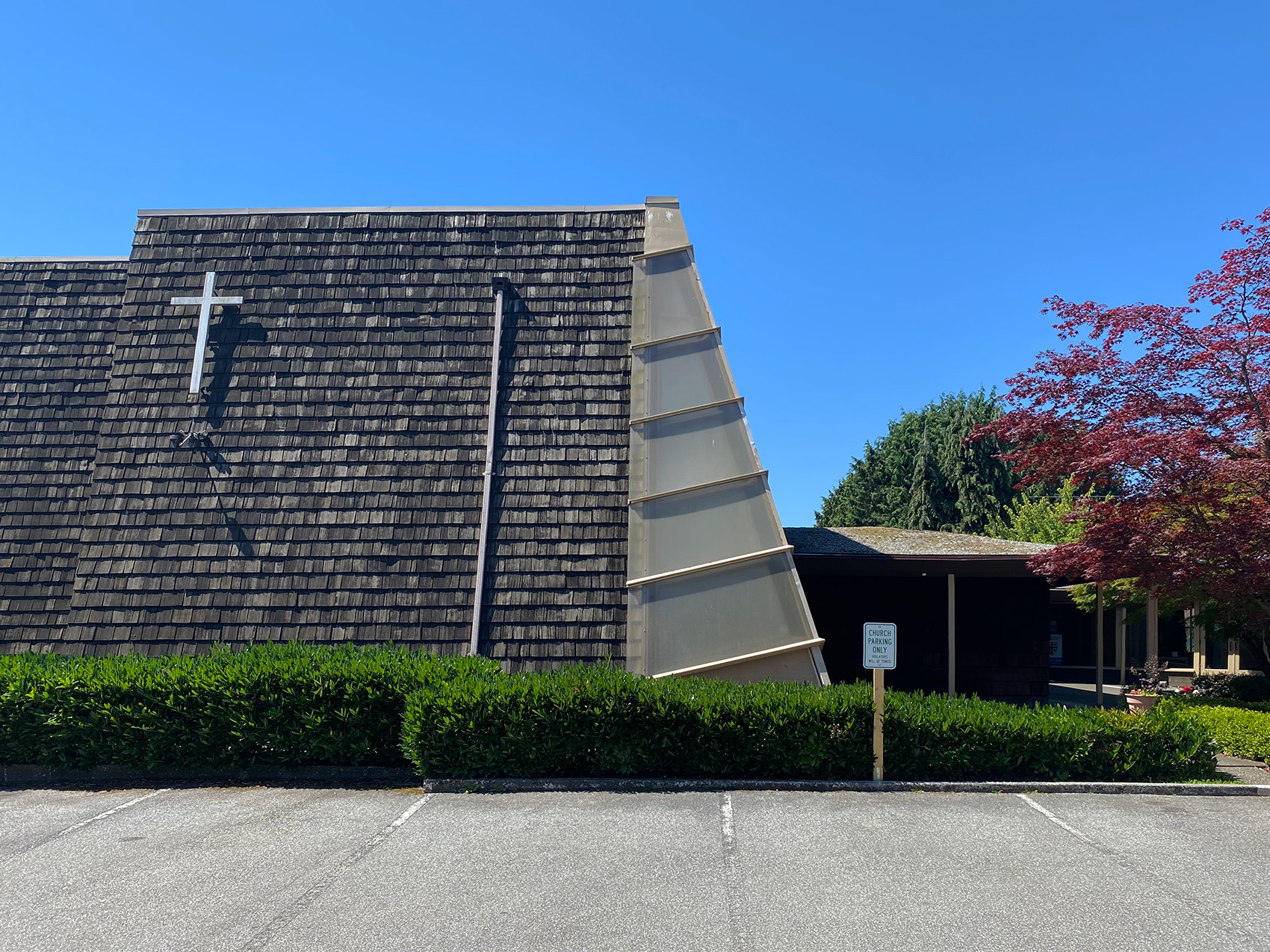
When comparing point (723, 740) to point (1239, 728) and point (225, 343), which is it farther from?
point (225, 343)

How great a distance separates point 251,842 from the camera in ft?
21.0

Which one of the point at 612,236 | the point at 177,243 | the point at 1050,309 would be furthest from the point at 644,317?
the point at 177,243

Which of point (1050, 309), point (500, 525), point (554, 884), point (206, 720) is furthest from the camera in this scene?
point (1050, 309)

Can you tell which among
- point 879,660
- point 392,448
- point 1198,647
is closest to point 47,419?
point 392,448

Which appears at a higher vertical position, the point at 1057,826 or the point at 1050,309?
the point at 1050,309

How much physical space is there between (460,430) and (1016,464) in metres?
7.37

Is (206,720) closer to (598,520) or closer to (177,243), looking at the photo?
(598,520)

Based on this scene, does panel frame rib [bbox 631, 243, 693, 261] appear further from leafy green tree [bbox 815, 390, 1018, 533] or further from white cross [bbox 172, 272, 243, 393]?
leafy green tree [bbox 815, 390, 1018, 533]

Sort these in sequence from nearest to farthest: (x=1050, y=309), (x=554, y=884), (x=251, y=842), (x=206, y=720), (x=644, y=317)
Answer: (x=554, y=884)
(x=251, y=842)
(x=206, y=720)
(x=644, y=317)
(x=1050, y=309)

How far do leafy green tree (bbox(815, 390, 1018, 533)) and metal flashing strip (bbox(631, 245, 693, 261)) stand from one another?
27825mm

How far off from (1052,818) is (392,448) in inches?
300

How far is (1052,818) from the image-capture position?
22.5 feet

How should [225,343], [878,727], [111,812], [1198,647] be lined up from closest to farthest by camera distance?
[111,812] → [878,727] → [225,343] → [1198,647]

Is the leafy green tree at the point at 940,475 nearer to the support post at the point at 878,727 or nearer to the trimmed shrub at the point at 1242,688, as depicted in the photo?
the trimmed shrub at the point at 1242,688
